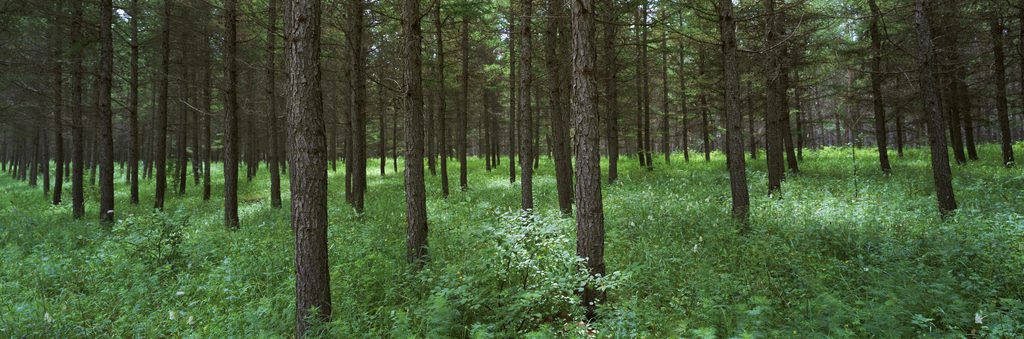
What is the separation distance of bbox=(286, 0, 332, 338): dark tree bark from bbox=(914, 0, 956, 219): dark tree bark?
11.0 metres

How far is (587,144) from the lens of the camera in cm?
490

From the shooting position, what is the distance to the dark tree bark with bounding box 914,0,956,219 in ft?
26.0

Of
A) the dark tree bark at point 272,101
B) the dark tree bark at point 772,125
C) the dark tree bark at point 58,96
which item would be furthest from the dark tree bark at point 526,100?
the dark tree bark at point 58,96

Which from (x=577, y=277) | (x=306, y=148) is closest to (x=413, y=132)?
(x=306, y=148)

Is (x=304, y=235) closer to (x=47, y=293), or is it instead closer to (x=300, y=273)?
(x=300, y=273)

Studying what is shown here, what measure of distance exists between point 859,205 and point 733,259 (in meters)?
5.27

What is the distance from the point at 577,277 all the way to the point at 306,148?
3335 mm

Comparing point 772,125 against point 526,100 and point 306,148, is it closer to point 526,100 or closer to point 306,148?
point 526,100

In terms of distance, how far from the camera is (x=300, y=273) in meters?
4.34

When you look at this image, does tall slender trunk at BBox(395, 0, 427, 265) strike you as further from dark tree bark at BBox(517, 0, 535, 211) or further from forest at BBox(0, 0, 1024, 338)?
dark tree bark at BBox(517, 0, 535, 211)

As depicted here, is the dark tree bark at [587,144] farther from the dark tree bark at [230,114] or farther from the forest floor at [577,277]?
the dark tree bark at [230,114]

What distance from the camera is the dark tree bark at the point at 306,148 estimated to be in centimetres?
411

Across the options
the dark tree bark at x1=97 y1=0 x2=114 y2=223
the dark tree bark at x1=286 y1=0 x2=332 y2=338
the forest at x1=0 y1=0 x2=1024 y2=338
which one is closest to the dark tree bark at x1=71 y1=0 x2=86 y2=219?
the forest at x1=0 y1=0 x2=1024 y2=338

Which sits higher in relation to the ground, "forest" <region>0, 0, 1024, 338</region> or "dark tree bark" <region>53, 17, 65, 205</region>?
"dark tree bark" <region>53, 17, 65, 205</region>
